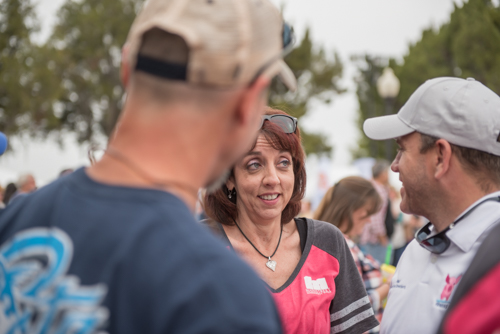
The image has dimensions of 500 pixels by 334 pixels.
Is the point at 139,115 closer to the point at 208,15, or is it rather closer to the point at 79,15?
the point at 208,15

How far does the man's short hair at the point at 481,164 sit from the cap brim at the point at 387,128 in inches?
9.9

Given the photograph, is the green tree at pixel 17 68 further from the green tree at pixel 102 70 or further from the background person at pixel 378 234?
the background person at pixel 378 234

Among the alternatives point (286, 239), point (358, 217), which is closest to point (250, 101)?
point (286, 239)

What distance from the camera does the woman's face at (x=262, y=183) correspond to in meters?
2.96

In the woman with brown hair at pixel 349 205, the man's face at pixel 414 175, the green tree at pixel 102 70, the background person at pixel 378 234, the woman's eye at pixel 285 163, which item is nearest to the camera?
the man's face at pixel 414 175

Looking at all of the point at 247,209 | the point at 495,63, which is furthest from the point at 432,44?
the point at 247,209

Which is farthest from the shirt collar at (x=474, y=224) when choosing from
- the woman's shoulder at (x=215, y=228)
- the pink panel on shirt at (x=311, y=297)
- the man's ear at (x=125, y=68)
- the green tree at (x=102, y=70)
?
the green tree at (x=102, y=70)

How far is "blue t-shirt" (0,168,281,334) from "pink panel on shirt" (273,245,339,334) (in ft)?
5.24

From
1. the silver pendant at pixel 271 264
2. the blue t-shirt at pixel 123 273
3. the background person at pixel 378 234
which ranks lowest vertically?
the background person at pixel 378 234

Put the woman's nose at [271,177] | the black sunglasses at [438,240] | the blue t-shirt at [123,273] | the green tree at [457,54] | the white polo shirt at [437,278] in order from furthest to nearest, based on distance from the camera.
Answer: the green tree at [457,54] < the woman's nose at [271,177] < the black sunglasses at [438,240] < the white polo shirt at [437,278] < the blue t-shirt at [123,273]

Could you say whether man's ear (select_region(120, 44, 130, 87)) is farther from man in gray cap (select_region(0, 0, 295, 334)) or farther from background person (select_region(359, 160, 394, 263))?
background person (select_region(359, 160, 394, 263))

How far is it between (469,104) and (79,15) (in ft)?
116

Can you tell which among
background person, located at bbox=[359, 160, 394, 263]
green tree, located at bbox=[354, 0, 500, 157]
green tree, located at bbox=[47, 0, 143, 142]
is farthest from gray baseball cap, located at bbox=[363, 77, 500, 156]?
green tree, located at bbox=[47, 0, 143, 142]

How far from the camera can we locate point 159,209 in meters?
1.05
